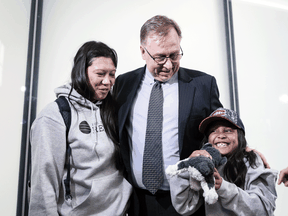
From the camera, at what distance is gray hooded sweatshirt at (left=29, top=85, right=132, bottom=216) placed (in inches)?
42.8

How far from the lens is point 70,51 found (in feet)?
5.81

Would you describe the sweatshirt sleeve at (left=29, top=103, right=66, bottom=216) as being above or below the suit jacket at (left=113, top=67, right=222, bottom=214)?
below

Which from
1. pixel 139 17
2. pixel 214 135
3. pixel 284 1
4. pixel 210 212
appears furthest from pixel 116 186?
pixel 284 1

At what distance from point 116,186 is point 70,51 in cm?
110

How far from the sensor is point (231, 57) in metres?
2.12

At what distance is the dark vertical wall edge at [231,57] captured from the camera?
2.10m

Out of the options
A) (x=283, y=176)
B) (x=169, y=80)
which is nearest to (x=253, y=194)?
(x=283, y=176)

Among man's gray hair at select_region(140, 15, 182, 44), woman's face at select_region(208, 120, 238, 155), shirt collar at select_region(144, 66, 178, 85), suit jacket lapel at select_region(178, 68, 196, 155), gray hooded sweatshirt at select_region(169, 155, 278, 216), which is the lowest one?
gray hooded sweatshirt at select_region(169, 155, 278, 216)

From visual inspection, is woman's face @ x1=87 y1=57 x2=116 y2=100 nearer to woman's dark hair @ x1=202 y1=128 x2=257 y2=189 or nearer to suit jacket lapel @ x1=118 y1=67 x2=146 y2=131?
suit jacket lapel @ x1=118 y1=67 x2=146 y2=131

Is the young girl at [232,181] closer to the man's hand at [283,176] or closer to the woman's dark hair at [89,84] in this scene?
the man's hand at [283,176]

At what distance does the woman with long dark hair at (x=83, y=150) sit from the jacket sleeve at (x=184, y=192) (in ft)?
1.04

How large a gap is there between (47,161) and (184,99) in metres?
0.79

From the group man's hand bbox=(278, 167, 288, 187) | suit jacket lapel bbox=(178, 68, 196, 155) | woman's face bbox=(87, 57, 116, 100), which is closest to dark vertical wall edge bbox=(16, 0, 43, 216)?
woman's face bbox=(87, 57, 116, 100)

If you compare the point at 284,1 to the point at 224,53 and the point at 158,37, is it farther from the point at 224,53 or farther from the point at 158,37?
the point at 158,37
